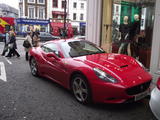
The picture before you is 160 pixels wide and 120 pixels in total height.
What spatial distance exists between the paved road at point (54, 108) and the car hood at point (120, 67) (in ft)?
2.16

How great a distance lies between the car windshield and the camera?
4.85 meters

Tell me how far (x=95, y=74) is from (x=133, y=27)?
4.80 m

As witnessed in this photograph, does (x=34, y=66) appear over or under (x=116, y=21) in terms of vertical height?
under

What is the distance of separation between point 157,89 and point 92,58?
6.44 feet

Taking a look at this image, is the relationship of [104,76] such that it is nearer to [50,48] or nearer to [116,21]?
[50,48]

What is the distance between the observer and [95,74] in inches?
148

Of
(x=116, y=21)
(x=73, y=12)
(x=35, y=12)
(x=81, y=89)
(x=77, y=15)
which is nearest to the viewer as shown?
(x=81, y=89)

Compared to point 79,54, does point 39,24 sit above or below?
above

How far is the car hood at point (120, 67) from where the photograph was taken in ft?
12.1

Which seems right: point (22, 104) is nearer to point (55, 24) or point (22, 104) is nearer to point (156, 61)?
point (156, 61)

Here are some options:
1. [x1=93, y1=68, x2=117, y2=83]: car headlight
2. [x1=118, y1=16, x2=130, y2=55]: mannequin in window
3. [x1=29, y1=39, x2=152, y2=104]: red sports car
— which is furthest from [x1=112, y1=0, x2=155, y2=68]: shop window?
[x1=93, y1=68, x2=117, y2=83]: car headlight

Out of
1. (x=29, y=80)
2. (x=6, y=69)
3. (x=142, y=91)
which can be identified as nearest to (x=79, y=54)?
(x=142, y=91)

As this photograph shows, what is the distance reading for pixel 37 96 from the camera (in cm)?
462

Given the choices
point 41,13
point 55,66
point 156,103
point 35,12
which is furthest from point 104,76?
point 41,13
